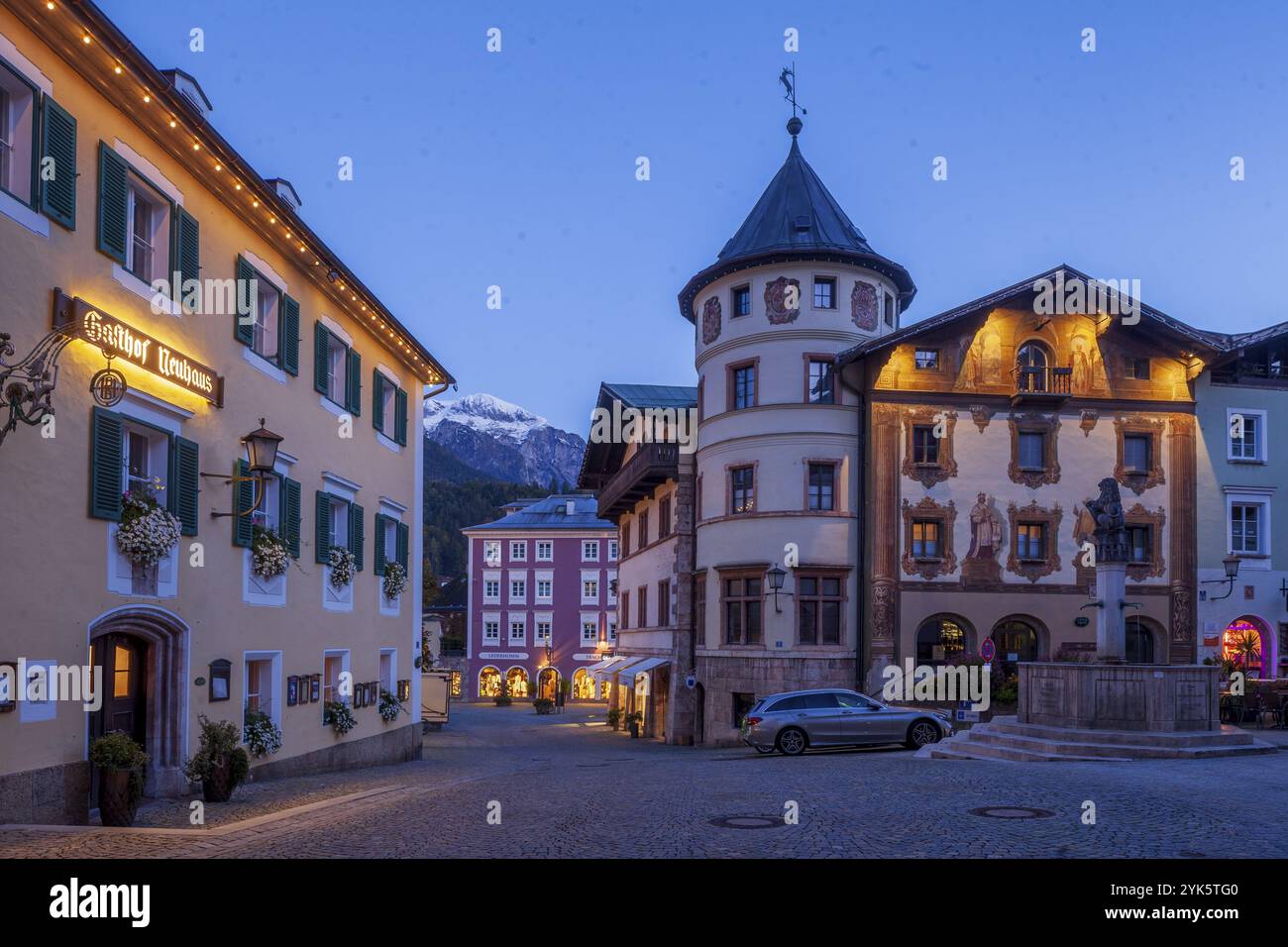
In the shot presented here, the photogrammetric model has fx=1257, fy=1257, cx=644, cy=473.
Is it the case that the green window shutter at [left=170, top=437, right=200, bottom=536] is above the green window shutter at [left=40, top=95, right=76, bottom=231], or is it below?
below

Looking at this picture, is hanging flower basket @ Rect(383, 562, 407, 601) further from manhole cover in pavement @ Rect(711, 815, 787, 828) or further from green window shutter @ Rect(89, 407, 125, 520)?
manhole cover in pavement @ Rect(711, 815, 787, 828)

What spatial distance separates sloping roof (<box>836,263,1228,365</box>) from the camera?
34.6m

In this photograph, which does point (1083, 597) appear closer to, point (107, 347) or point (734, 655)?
point (734, 655)

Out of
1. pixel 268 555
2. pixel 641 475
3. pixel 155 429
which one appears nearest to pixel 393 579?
pixel 268 555

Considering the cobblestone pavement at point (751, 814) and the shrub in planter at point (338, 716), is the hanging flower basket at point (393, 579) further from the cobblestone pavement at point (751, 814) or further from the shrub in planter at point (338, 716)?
the cobblestone pavement at point (751, 814)

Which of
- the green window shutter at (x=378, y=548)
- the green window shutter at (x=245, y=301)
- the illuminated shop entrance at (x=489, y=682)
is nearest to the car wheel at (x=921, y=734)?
the green window shutter at (x=378, y=548)

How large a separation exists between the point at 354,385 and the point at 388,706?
714 centimetres

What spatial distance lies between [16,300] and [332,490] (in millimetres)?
11136

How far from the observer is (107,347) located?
46.4 feet

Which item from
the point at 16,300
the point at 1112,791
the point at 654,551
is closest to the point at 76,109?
the point at 16,300

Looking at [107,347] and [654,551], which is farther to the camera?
[654,551]

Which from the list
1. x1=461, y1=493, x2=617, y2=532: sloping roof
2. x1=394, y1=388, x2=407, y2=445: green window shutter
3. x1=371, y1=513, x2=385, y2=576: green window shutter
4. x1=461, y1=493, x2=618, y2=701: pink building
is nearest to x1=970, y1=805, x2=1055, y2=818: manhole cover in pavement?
x1=371, y1=513, x2=385, y2=576: green window shutter

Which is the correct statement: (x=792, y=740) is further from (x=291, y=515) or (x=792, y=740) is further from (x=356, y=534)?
(x=291, y=515)

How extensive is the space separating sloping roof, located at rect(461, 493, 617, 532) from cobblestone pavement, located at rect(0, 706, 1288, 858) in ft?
199
